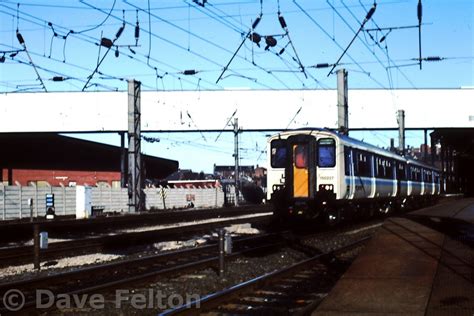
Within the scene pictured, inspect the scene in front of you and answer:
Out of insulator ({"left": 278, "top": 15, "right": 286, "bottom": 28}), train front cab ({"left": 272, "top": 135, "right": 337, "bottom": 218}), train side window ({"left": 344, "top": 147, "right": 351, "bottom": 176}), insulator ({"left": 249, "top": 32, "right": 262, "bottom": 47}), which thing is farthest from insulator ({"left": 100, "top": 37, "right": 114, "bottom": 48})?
train side window ({"left": 344, "top": 147, "right": 351, "bottom": 176})

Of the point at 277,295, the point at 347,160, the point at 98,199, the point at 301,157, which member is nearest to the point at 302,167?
the point at 301,157

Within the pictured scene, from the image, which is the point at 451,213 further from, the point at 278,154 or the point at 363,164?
the point at 278,154

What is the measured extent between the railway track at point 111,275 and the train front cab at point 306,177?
14.6ft

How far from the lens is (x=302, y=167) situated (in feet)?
68.1

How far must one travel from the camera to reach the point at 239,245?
17.0 m

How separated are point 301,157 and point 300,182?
0.84 m

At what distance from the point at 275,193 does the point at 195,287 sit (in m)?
10.8

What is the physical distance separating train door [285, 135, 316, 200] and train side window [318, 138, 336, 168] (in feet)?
0.79

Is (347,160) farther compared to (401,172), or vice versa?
(401,172)

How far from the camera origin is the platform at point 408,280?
7.38 meters

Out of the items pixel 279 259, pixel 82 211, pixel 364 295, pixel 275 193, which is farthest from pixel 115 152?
pixel 364 295

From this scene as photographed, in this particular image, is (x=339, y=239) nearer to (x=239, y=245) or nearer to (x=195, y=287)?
(x=239, y=245)

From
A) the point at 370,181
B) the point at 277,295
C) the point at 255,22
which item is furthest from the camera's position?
the point at 370,181

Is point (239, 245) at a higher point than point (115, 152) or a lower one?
lower
